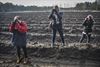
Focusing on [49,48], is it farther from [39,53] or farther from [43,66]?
[43,66]

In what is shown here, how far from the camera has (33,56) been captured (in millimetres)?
12469

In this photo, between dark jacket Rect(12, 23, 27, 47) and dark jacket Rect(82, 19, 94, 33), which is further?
dark jacket Rect(82, 19, 94, 33)

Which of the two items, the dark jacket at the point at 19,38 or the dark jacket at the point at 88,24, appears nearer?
the dark jacket at the point at 19,38

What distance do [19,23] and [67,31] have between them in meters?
8.66

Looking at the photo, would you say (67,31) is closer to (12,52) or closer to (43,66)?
(12,52)

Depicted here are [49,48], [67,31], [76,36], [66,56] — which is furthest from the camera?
[67,31]

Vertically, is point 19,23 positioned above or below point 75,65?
above

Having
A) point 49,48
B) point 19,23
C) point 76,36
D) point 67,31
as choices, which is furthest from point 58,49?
point 67,31

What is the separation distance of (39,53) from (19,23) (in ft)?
7.64

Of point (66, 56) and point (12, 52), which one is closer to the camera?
point (66, 56)

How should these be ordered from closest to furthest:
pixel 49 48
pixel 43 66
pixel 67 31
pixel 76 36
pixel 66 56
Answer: pixel 43 66 < pixel 66 56 < pixel 49 48 < pixel 76 36 < pixel 67 31

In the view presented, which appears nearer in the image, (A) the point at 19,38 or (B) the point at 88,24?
(A) the point at 19,38

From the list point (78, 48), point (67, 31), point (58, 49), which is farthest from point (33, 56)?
point (67, 31)

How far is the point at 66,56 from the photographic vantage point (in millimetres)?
12102
